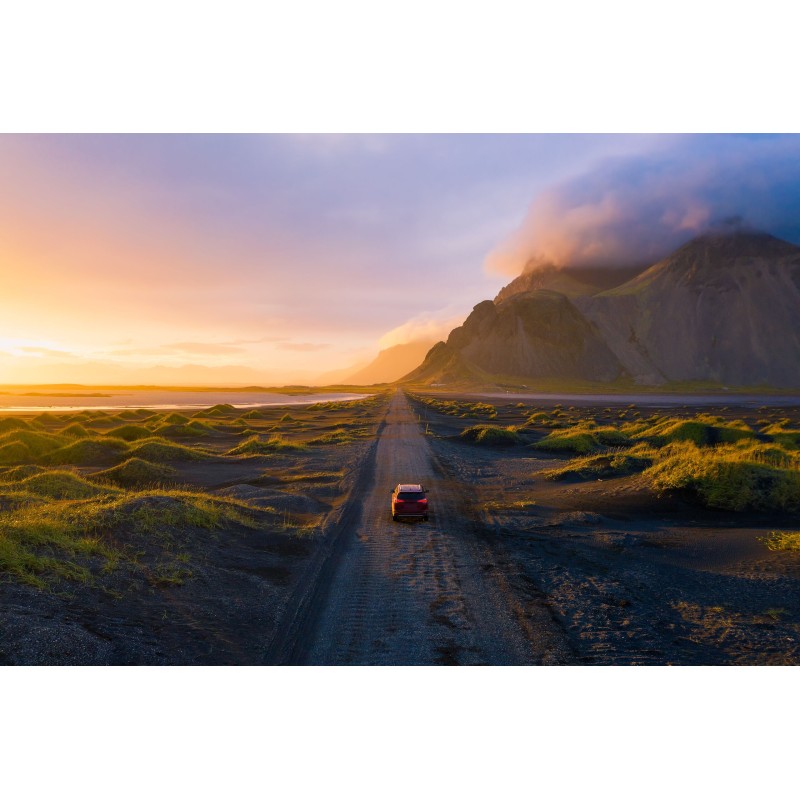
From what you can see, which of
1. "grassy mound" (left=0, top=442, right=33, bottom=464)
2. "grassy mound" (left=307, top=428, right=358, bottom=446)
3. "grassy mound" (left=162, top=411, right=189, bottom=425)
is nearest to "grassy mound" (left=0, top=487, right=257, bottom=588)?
"grassy mound" (left=0, top=442, right=33, bottom=464)

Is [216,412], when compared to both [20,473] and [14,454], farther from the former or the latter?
[20,473]

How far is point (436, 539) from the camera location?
52.7ft

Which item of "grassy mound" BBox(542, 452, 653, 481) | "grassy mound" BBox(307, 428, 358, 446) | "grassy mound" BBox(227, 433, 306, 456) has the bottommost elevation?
"grassy mound" BBox(542, 452, 653, 481)

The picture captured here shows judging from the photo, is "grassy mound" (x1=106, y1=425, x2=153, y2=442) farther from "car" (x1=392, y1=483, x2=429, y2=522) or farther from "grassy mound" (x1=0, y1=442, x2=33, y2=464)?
"car" (x1=392, y1=483, x2=429, y2=522)

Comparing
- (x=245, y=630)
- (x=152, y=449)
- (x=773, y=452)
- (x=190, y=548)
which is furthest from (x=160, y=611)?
(x=773, y=452)

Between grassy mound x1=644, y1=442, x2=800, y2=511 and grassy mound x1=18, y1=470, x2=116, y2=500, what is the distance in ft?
77.8

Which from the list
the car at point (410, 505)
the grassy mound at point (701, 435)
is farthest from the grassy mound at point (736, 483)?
the grassy mound at point (701, 435)

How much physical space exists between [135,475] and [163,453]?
306 inches

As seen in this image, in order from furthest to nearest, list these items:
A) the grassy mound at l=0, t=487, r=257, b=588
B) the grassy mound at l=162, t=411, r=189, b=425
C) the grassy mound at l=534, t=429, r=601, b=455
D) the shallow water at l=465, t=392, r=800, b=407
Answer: the shallow water at l=465, t=392, r=800, b=407
the grassy mound at l=162, t=411, r=189, b=425
the grassy mound at l=534, t=429, r=601, b=455
the grassy mound at l=0, t=487, r=257, b=588

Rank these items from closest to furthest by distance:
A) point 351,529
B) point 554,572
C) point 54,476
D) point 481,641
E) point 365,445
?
1. point 481,641
2. point 554,572
3. point 351,529
4. point 54,476
5. point 365,445

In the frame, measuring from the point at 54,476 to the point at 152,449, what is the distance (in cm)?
1366

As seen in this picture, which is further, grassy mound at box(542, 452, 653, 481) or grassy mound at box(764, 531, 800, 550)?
grassy mound at box(542, 452, 653, 481)

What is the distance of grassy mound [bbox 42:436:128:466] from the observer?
33.8 meters

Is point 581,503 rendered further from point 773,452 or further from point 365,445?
point 365,445
